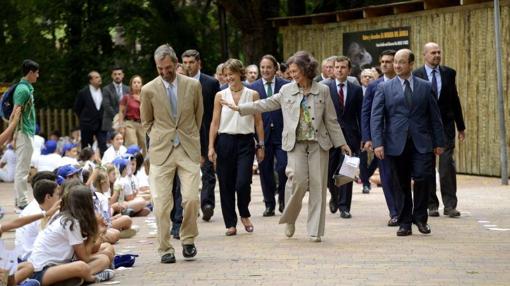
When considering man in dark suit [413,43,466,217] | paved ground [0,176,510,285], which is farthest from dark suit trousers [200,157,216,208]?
man in dark suit [413,43,466,217]

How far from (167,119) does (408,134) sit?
3.00 metres

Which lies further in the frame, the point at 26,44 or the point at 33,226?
the point at 26,44

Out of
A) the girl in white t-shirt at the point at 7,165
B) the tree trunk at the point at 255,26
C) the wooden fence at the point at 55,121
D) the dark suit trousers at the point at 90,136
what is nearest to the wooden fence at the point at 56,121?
the wooden fence at the point at 55,121

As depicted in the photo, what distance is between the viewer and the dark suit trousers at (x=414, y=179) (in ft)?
45.5

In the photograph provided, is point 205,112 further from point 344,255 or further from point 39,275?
point 39,275

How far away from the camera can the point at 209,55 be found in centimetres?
3541

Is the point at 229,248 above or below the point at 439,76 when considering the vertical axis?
below

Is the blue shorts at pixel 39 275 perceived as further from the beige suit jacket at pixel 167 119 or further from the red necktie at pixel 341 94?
the red necktie at pixel 341 94

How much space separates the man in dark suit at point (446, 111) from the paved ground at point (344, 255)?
37 cm

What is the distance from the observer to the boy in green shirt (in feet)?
57.4

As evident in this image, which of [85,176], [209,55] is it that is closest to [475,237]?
[85,176]

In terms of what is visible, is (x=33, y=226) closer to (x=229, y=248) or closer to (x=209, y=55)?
(x=229, y=248)

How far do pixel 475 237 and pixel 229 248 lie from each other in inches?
107

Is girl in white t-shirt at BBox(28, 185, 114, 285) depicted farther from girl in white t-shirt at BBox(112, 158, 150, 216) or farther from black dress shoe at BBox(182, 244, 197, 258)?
girl in white t-shirt at BBox(112, 158, 150, 216)
